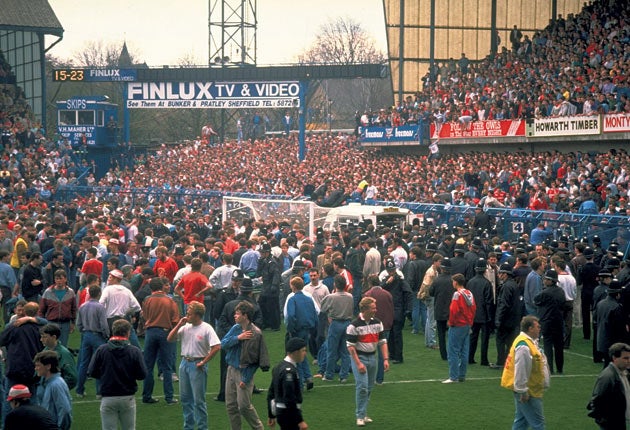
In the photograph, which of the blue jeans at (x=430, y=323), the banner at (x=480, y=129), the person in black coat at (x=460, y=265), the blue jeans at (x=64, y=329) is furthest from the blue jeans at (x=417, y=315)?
the banner at (x=480, y=129)

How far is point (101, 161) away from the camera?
2156 inches

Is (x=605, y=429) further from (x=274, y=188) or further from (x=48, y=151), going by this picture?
(x=48, y=151)

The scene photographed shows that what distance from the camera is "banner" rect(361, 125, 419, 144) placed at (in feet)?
140

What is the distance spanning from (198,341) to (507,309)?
563 cm

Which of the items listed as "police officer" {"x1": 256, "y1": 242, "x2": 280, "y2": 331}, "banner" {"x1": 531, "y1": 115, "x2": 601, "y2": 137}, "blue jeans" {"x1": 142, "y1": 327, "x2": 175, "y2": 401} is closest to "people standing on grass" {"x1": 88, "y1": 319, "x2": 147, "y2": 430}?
"blue jeans" {"x1": 142, "y1": 327, "x2": 175, "y2": 401}

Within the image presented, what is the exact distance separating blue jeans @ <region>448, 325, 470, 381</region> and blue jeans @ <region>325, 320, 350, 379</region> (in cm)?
155

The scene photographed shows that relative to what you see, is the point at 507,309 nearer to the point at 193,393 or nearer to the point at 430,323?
the point at 430,323

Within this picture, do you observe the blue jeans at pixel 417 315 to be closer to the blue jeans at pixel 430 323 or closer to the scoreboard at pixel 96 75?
the blue jeans at pixel 430 323

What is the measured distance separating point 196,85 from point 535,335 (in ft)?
141

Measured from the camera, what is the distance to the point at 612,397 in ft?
31.5

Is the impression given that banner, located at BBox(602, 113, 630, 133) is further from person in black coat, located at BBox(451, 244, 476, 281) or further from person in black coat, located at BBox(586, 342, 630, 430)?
person in black coat, located at BBox(586, 342, 630, 430)

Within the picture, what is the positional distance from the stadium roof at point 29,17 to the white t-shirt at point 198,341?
4419 centimetres

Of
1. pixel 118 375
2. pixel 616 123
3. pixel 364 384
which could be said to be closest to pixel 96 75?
pixel 616 123

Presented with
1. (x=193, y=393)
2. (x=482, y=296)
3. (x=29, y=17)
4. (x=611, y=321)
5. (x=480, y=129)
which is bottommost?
(x=193, y=393)
